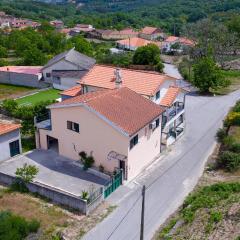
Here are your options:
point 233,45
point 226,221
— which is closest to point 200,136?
point 226,221

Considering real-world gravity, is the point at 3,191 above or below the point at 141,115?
below

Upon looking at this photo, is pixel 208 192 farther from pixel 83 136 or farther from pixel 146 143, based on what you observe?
pixel 83 136

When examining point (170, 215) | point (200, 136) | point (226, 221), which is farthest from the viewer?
point (200, 136)

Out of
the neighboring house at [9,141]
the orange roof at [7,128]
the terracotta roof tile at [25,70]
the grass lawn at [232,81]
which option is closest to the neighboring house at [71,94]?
the neighboring house at [9,141]

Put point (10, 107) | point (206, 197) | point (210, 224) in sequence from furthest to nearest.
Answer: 1. point (10, 107)
2. point (206, 197)
3. point (210, 224)

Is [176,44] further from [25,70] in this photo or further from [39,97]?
[39,97]

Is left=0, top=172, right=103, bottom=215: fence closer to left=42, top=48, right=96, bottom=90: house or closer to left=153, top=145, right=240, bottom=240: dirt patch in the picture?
left=153, top=145, right=240, bottom=240: dirt patch

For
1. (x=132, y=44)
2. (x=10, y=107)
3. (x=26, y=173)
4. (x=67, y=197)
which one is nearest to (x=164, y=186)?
(x=67, y=197)
